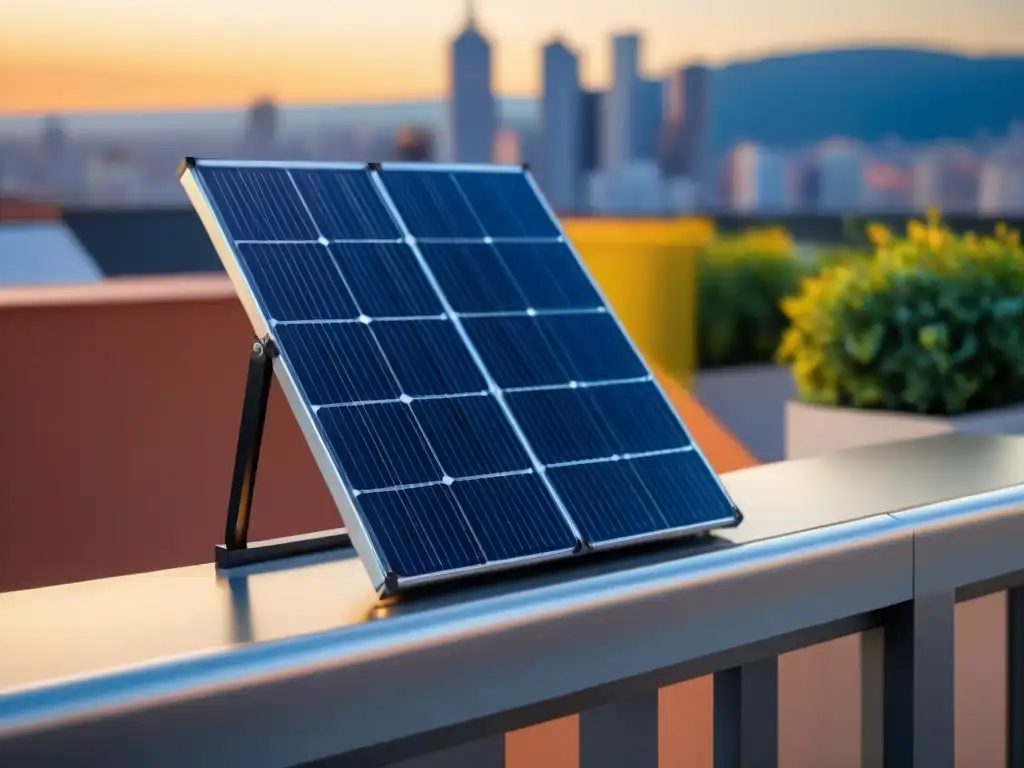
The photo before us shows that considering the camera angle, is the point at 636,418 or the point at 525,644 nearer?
the point at 525,644

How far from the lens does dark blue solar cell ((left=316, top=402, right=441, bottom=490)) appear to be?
1503 mm

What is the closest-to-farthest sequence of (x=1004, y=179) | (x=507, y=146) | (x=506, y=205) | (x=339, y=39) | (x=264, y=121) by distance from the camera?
(x=506, y=205) < (x=1004, y=179) < (x=339, y=39) < (x=264, y=121) < (x=507, y=146)

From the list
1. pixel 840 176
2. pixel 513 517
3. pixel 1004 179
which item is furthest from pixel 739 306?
pixel 513 517

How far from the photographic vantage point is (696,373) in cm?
873

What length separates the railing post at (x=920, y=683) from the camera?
6.03ft

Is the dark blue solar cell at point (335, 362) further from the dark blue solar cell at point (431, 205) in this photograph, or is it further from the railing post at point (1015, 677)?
the railing post at point (1015, 677)

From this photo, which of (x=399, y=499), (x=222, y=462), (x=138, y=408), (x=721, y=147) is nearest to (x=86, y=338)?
(x=138, y=408)

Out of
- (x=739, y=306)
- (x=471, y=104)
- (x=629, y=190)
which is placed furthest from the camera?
(x=629, y=190)

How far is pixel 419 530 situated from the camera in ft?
4.86

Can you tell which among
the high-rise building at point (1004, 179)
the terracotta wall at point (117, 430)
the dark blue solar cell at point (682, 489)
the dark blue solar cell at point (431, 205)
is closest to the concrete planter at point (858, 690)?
the dark blue solar cell at point (682, 489)

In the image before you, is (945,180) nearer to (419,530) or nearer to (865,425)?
(865,425)

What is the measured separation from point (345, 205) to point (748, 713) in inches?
35.6

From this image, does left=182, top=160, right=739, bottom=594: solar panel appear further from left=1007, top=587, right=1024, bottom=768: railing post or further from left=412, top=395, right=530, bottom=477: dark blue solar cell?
left=1007, top=587, right=1024, bottom=768: railing post

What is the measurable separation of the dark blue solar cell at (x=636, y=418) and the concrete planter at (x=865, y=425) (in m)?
2.19
